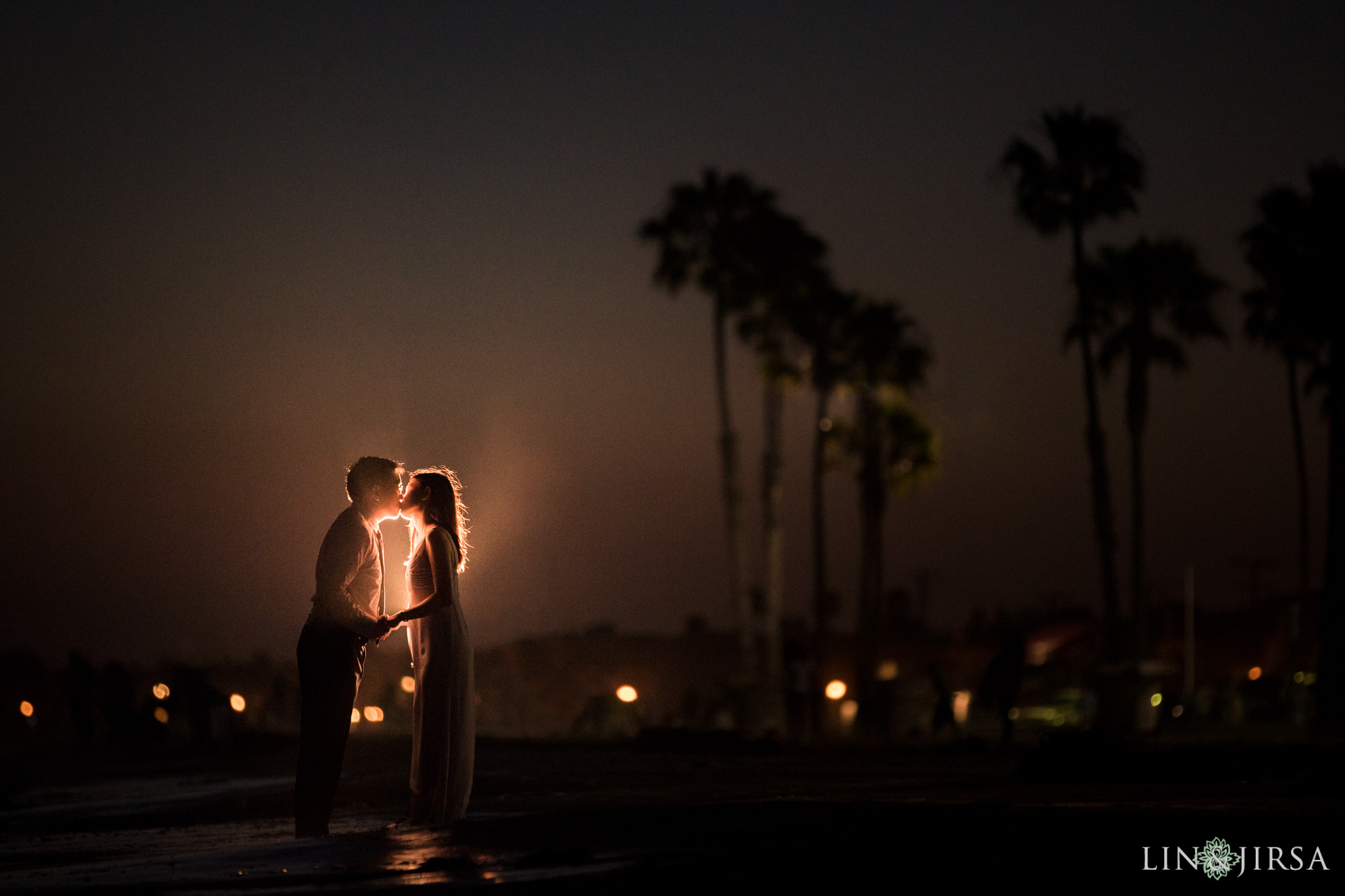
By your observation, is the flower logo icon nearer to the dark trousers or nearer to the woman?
the woman

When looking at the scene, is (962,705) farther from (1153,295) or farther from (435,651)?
(435,651)

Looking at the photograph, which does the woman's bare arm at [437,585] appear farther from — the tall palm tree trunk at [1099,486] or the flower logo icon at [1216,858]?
the tall palm tree trunk at [1099,486]

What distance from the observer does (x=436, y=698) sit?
29.5ft

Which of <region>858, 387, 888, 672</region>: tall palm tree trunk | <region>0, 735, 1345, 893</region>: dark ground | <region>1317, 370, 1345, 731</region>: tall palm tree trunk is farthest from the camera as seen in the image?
<region>858, 387, 888, 672</region>: tall palm tree trunk

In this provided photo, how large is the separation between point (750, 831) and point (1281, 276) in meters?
33.8

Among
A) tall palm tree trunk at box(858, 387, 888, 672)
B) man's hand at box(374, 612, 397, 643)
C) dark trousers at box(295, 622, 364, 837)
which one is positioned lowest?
dark trousers at box(295, 622, 364, 837)

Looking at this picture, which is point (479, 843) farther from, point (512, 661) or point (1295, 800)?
point (512, 661)

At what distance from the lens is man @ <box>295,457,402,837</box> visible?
878cm

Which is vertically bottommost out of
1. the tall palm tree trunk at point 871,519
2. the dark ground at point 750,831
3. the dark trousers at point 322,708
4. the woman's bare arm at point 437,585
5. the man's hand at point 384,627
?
the dark ground at point 750,831

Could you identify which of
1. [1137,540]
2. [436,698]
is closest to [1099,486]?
[1137,540]

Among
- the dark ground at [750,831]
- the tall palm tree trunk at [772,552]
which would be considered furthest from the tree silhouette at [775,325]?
the dark ground at [750,831]

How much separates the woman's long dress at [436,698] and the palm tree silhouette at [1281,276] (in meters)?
30.4

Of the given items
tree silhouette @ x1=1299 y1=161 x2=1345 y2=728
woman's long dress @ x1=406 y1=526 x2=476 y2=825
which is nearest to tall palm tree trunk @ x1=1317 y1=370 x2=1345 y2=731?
tree silhouette @ x1=1299 y1=161 x2=1345 y2=728

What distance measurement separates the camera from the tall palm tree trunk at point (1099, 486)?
39.2 m
